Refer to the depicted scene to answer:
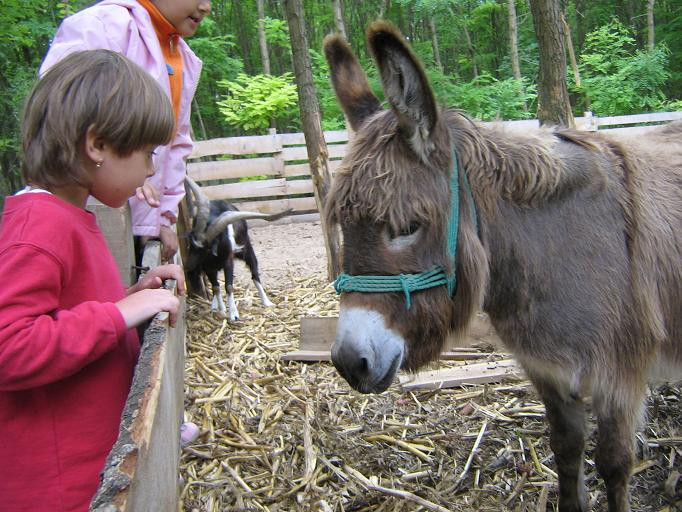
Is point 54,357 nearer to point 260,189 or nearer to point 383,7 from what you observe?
point 260,189

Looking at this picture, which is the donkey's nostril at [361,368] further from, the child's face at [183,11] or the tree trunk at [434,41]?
the tree trunk at [434,41]

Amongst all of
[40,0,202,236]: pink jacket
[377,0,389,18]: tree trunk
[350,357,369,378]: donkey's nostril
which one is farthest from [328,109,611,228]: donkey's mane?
[377,0,389,18]: tree trunk

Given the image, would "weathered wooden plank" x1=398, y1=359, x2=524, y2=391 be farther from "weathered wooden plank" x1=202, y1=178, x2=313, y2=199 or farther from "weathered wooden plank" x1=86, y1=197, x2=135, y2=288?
"weathered wooden plank" x1=202, y1=178, x2=313, y2=199

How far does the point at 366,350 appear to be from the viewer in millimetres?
1737

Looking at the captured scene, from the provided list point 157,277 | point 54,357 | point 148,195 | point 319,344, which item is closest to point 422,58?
point 319,344

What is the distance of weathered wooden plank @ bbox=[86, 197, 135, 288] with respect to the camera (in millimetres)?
2080

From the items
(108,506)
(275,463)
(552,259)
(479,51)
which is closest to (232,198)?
(275,463)

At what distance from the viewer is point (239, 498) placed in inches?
103

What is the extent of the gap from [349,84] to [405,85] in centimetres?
52

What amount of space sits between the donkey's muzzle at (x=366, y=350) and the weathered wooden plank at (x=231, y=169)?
11.7m

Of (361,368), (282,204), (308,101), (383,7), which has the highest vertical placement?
(383,7)

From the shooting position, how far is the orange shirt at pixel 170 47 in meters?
2.49

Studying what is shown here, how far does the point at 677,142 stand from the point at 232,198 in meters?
11.5

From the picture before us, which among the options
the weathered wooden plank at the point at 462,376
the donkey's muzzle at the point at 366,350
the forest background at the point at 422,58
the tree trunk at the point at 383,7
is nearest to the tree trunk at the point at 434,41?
the forest background at the point at 422,58
